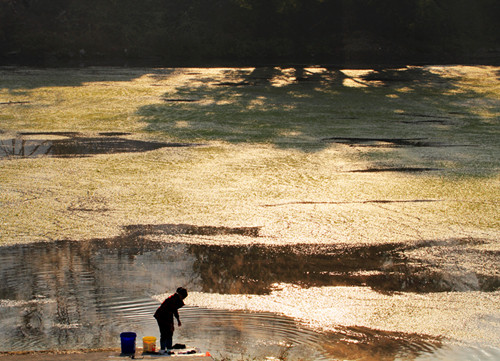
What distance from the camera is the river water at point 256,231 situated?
6.16 m

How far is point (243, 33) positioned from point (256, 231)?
28954 mm

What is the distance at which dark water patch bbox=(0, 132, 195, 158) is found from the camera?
531 inches

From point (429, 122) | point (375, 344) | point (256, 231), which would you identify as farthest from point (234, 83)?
point (375, 344)

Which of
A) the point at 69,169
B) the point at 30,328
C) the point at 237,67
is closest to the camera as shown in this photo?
the point at 30,328

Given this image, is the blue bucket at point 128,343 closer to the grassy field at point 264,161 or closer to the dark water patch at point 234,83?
the grassy field at point 264,161

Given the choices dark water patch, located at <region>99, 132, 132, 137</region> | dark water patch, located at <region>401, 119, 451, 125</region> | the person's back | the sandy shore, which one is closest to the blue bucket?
the sandy shore

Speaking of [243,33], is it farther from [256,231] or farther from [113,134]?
[256,231]

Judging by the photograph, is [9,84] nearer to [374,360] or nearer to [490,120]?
[490,120]

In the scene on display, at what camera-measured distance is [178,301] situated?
18.7ft

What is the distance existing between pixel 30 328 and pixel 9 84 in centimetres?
1911

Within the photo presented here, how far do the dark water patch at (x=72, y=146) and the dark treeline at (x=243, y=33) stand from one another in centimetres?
1881

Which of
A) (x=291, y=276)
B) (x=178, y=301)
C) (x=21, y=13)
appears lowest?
(x=291, y=276)

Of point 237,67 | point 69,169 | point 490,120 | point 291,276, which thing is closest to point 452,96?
point 490,120

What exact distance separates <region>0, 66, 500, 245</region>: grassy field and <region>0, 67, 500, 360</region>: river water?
0.06m
